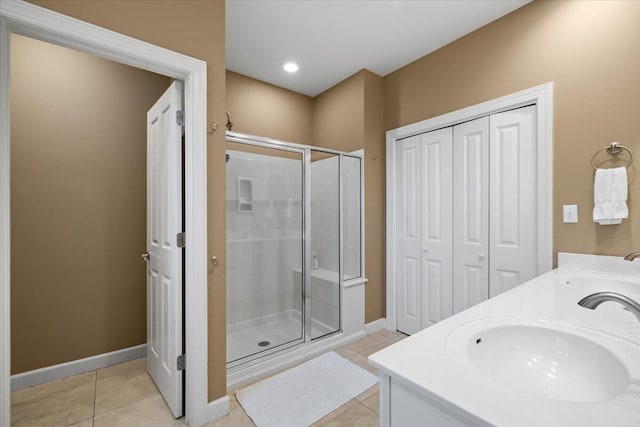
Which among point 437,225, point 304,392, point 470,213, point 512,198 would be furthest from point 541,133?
point 304,392

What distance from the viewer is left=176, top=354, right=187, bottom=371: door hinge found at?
1725 mm

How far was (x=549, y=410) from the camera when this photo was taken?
1.77 ft

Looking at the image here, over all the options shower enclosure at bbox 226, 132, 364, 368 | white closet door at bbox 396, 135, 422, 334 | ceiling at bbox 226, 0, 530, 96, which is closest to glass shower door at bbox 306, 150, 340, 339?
shower enclosure at bbox 226, 132, 364, 368

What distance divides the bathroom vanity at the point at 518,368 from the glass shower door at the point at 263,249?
1.82m

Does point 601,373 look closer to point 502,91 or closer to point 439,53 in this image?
point 502,91

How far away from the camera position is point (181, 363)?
1733mm

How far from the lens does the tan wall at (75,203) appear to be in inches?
81.1

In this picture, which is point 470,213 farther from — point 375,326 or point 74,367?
point 74,367

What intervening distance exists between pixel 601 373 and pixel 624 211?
137cm

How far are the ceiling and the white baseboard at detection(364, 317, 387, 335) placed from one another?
2559mm

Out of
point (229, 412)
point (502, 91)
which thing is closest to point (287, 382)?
point (229, 412)

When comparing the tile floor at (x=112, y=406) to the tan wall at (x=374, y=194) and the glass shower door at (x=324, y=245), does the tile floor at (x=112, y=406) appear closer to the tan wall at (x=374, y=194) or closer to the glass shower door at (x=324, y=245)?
the glass shower door at (x=324, y=245)

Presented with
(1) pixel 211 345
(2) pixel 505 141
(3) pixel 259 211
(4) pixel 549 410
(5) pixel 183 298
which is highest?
(2) pixel 505 141

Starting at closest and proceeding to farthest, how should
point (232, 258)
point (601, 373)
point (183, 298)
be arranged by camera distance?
1. point (601, 373)
2. point (183, 298)
3. point (232, 258)
